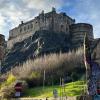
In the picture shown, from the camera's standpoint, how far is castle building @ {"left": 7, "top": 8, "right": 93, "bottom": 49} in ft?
397

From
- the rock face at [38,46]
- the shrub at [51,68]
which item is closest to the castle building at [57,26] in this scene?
the rock face at [38,46]

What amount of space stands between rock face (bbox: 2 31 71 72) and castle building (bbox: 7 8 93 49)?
3412 mm

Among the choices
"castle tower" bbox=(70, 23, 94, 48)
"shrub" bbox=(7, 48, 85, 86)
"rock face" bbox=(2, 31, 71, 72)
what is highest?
"castle tower" bbox=(70, 23, 94, 48)

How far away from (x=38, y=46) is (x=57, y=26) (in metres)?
15.4

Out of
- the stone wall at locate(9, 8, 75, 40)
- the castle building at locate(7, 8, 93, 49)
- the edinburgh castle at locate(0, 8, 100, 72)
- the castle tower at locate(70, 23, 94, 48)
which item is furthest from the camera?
the stone wall at locate(9, 8, 75, 40)

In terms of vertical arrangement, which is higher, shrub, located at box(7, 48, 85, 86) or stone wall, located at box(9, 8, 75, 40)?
stone wall, located at box(9, 8, 75, 40)

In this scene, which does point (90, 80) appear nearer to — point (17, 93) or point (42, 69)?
point (17, 93)

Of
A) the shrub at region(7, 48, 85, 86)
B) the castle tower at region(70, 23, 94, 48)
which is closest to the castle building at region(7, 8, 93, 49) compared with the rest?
the castle tower at region(70, 23, 94, 48)

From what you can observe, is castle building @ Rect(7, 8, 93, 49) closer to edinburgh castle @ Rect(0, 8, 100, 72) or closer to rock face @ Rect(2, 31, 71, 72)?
edinburgh castle @ Rect(0, 8, 100, 72)

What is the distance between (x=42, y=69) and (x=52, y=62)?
3.95 meters

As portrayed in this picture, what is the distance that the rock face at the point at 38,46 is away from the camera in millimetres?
107625

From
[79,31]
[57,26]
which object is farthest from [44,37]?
[79,31]

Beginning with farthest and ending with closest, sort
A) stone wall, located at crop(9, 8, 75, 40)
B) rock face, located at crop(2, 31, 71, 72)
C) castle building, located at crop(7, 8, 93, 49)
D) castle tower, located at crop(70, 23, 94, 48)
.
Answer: stone wall, located at crop(9, 8, 75, 40)
castle building, located at crop(7, 8, 93, 49)
castle tower, located at crop(70, 23, 94, 48)
rock face, located at crop(2, 31, 71, 72)

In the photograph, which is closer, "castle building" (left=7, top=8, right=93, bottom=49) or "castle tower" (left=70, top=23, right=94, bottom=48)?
"castle tower" (left=70, top=23, right=94, bottom=48)
